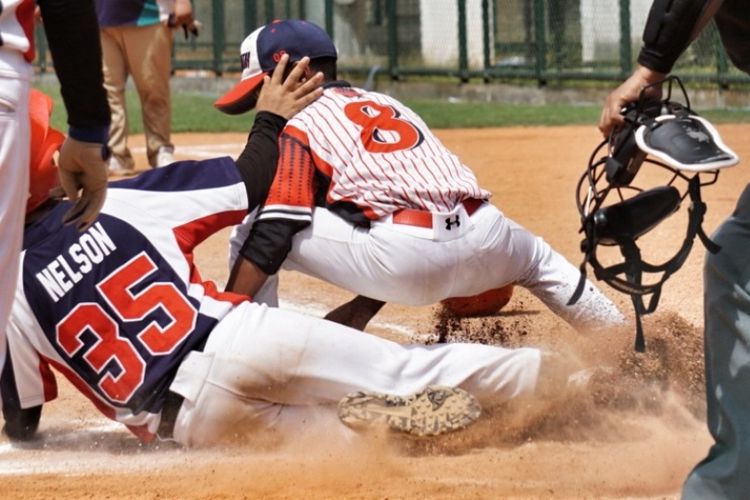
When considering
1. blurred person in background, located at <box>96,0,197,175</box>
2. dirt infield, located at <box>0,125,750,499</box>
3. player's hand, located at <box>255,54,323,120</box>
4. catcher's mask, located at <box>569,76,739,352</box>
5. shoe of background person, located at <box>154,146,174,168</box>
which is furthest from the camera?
shoe of background person, located at <box>154,146,174,168</box>

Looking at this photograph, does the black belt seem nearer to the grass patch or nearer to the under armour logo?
the under armour logo

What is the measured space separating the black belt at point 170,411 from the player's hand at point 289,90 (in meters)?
0.94

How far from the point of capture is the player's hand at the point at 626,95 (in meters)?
2.77

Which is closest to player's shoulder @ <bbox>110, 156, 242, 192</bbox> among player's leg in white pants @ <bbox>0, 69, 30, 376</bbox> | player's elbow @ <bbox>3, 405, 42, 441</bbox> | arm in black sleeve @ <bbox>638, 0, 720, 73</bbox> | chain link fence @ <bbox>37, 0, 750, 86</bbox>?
player's elbow @ <bbox>3, 405, 42, 441</bbox>

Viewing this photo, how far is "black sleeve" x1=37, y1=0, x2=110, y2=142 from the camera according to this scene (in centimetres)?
238

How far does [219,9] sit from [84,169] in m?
17.3

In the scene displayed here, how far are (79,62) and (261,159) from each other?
137 cm

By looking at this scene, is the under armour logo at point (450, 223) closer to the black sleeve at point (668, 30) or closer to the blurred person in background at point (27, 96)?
the black sleeve at point (668, 30)

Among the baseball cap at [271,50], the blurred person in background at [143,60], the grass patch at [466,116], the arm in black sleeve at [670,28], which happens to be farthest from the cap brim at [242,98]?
the grass patch at [466,116]

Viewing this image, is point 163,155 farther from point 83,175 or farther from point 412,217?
point 83,175

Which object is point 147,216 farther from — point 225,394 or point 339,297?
point 339,297

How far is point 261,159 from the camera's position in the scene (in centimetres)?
379

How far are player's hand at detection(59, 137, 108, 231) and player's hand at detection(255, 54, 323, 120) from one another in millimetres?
1374

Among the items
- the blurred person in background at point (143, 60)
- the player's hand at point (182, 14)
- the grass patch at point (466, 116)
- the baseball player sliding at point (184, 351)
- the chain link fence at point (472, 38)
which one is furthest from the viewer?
the chain link fence at point (472, 38)
